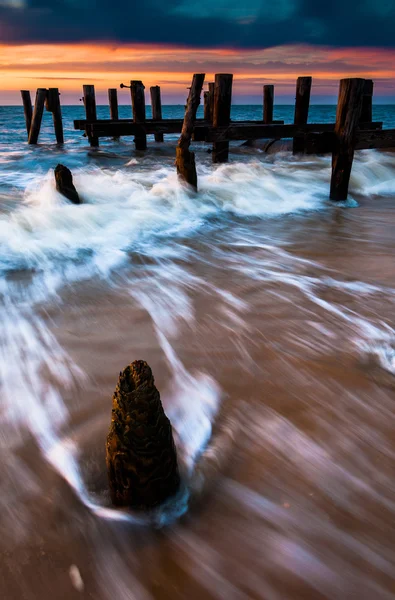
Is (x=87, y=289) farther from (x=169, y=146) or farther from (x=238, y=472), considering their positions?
(x=169, y=146)

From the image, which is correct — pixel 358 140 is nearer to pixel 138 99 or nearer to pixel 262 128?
pixel 262 128

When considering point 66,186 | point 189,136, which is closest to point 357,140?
point 189,136

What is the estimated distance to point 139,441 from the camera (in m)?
1.58

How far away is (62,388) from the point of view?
2.60m

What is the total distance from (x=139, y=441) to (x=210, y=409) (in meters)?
0.88

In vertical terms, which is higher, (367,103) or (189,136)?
(367,103)

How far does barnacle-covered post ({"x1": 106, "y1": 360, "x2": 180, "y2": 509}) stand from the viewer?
1.57 m

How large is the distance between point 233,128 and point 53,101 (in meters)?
10.5

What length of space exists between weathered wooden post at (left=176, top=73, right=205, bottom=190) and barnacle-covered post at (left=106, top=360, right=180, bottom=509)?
6559 millimetres

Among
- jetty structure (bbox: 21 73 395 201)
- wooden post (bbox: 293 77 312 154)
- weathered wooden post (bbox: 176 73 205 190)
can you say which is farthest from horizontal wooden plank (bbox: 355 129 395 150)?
wooden post (bbox: 293 77 312 154)

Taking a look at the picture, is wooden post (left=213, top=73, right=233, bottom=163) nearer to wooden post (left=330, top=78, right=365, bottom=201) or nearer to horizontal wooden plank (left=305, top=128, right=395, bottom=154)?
wooden post (left=330, top=78, right=365, bottom=201)

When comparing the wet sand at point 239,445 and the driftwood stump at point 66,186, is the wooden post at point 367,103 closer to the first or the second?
the driftwood stump at point 66,186

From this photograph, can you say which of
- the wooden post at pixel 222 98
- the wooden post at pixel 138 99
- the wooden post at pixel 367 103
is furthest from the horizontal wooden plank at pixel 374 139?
the wooden post at pixel 138 99

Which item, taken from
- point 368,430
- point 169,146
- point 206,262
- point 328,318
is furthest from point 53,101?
point 368,430
